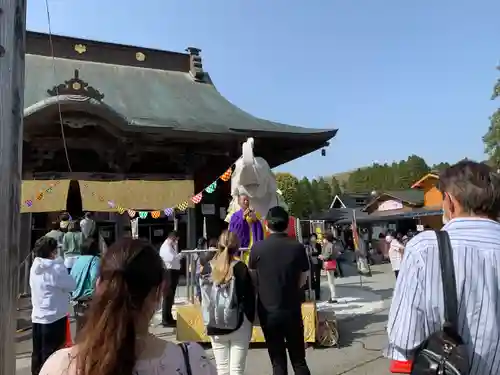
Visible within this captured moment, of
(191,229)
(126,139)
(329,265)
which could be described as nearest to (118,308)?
(329,265)

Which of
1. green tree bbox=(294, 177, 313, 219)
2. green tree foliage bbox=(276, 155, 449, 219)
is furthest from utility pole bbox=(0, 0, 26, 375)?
green tree foliage bbox=(276, 155, 449, 219)

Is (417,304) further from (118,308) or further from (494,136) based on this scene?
(494,136)

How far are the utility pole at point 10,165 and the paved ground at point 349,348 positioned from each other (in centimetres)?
327

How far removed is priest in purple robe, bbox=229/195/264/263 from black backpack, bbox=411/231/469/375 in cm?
460

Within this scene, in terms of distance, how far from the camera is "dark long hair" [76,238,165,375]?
1333 millimetres

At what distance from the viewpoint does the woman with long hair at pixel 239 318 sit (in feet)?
11.6

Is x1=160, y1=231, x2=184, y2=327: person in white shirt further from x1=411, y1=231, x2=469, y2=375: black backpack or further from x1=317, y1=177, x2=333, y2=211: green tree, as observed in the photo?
x1=317, y1=177, x2=333, y2=211: green tree

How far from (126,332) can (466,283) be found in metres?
1.17

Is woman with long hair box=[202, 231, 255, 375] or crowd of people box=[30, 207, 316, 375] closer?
crowd of people box=[30, 207, 316, 375]

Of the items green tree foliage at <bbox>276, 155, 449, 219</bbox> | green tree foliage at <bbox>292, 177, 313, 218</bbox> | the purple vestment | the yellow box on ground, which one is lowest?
the yellow box on ground

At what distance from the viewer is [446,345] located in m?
1.51

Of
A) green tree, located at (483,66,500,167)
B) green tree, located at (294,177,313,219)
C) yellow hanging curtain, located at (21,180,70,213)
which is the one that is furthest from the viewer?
green tree, located at (294,177,313,219)

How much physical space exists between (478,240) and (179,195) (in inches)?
389

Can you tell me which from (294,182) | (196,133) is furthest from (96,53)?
(294,182)
